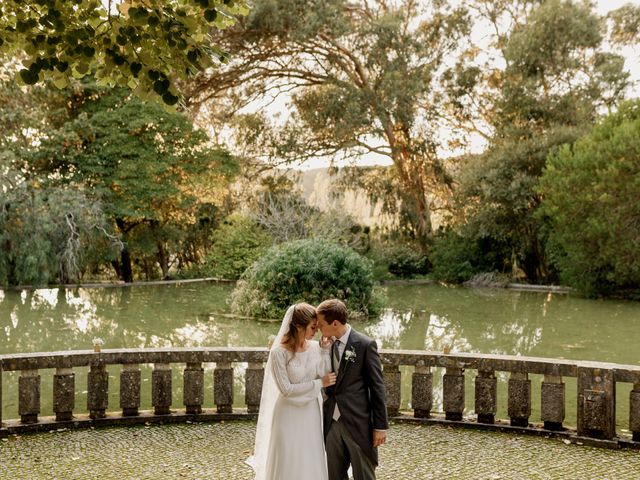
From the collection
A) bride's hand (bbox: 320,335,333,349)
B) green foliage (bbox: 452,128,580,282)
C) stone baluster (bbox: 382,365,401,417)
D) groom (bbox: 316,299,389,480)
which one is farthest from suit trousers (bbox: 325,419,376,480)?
green foliage (bbox: 452,128,580,282)

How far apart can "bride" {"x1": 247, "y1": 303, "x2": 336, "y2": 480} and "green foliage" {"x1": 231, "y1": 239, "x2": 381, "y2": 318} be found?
568 inches

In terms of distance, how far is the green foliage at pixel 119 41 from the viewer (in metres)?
5.35

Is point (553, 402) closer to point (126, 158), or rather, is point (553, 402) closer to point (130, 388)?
point (130, 388)

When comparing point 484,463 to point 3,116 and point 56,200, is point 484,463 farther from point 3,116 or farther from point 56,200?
point 3,116

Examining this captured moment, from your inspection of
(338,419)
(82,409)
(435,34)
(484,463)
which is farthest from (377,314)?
(435,34)

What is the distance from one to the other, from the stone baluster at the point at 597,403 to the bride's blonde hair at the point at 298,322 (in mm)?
3509

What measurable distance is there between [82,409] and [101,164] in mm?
22994

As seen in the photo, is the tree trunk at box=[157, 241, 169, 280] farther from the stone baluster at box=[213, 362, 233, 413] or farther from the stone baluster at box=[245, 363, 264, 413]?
the stone baluster at box=[245, 363, 264, 413]

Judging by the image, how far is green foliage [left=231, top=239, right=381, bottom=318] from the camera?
19.7m

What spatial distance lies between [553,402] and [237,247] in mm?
24809

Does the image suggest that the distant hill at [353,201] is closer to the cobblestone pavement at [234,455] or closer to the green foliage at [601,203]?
the green foliage at [601,203]

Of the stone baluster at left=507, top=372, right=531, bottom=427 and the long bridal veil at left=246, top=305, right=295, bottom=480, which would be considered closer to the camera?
the long bridal veil at left=246, top=305, right=295, bottom=480

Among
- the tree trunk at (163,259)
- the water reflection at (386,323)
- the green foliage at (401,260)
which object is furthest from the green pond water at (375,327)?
the tree trunk at (163,259)

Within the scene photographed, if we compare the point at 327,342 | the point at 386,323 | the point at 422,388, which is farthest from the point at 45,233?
the point at 327,342
